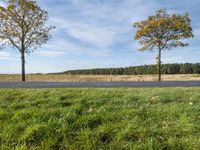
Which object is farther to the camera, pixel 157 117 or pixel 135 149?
pixel 157 117

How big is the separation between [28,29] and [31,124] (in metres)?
19.4

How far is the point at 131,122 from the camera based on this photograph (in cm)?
580

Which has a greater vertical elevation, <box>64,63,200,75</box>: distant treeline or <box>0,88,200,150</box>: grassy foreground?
<box>64,63,200,75</box>: distant treeline

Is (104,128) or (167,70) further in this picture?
(167,70)

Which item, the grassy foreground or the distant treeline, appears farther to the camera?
the distant treeline

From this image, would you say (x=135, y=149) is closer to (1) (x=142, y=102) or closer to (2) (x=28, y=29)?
(1) (x=142, y=102)

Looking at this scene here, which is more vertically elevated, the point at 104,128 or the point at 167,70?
the point at 167,70

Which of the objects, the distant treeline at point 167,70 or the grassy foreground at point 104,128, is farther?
the distant treeline at point 167,70

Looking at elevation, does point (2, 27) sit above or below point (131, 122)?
above

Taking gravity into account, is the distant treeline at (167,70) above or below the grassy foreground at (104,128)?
above

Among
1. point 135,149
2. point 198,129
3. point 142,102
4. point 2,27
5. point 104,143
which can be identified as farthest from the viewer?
point 2,27

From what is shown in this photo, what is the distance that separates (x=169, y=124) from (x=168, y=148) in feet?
3.85

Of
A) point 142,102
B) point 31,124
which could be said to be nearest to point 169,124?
point 142,102

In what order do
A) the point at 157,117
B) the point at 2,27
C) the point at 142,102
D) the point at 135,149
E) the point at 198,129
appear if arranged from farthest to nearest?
the point at 2,27 < the point at 142,102 < the point at 157,117 < the point at 198,129 < the point at 135,149
